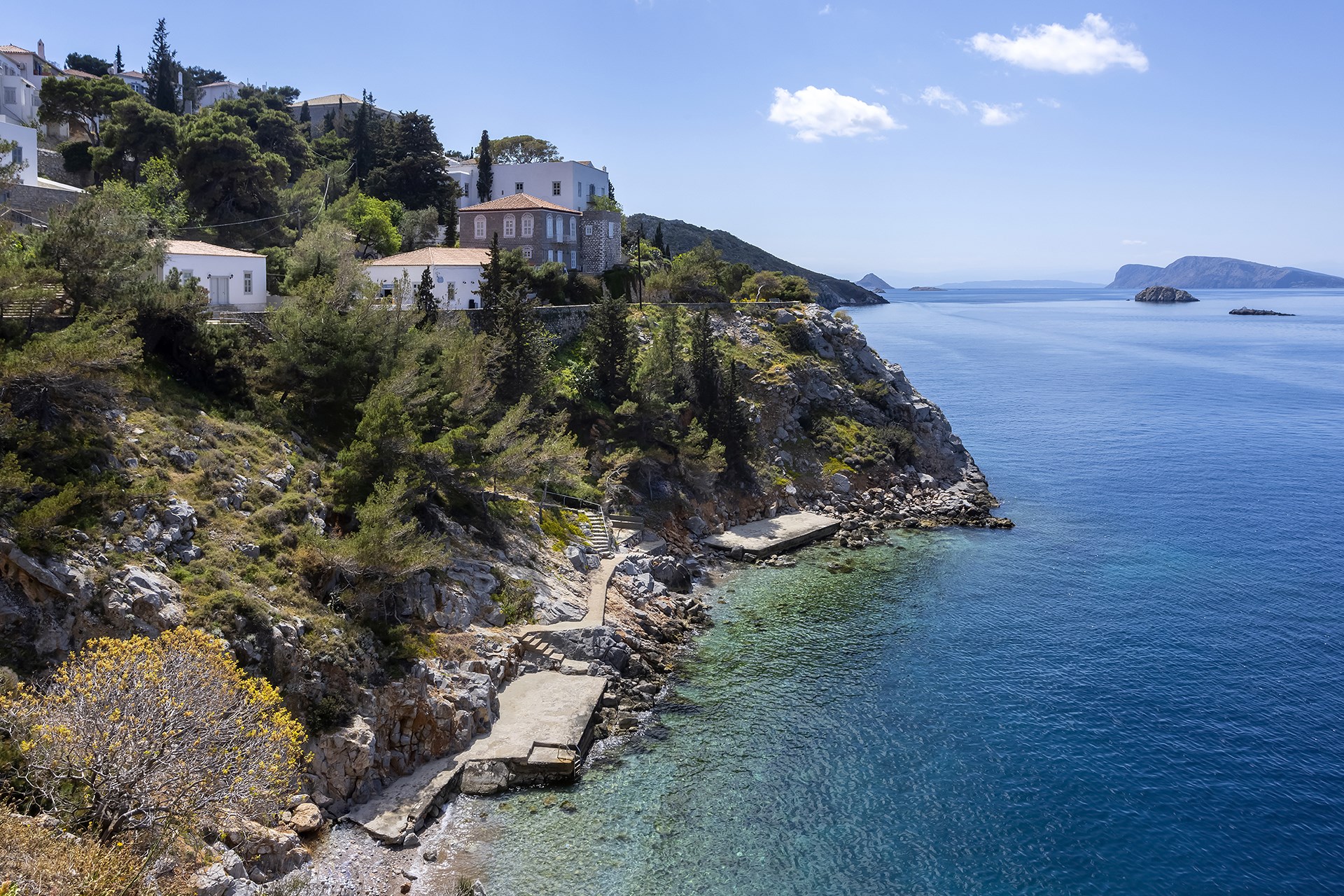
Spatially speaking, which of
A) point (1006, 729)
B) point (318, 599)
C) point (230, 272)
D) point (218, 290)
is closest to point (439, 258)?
point (230, 272)

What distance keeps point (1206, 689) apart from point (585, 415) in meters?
36.0

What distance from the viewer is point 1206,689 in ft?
124

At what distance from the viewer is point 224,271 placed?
5106 centimetres

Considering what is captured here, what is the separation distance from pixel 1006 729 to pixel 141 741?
28.5m

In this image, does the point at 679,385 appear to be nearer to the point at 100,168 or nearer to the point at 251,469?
the point at 251,469

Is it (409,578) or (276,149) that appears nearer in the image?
(409,578)

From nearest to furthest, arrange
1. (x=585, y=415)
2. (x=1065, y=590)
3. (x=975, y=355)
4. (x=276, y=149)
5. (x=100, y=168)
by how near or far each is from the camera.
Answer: (x=1065, y=590), (x=585, y=415), (x=100, y=168), (x=276, y=149), (x=975, y=355)

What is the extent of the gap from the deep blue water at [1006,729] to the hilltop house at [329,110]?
103 metres

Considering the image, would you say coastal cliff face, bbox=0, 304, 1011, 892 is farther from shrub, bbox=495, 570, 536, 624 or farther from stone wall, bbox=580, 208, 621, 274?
stone wall, bbox=580, 208, 621, 274

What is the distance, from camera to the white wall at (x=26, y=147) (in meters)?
56.2

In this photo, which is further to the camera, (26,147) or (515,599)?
(26,147)

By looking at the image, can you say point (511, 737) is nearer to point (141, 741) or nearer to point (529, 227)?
point (141, 741)

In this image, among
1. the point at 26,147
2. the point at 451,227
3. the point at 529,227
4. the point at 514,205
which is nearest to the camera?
the point at 26,147

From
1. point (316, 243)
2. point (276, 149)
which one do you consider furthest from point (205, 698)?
point (276, 149)
